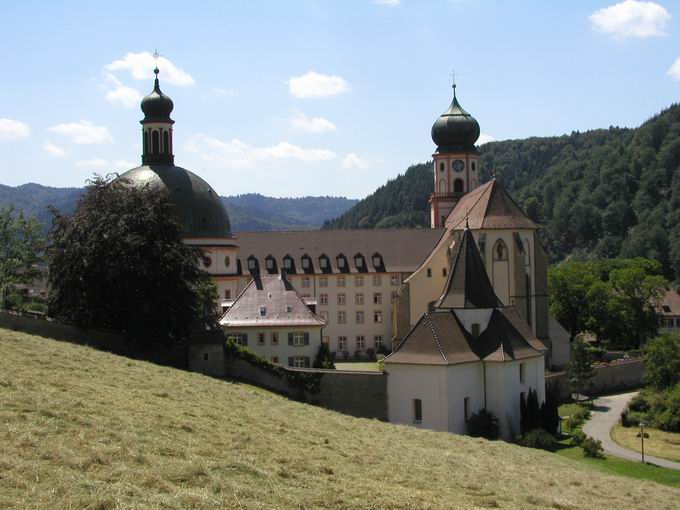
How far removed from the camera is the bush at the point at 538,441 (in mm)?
44938

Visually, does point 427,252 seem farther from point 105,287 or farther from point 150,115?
point 105,287

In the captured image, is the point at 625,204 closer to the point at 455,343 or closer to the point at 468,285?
the point at 468,285

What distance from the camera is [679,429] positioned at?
181ft

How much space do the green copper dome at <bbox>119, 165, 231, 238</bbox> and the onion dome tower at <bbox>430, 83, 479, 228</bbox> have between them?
24.3 metres

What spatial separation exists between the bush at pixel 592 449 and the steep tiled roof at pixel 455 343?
540 cm

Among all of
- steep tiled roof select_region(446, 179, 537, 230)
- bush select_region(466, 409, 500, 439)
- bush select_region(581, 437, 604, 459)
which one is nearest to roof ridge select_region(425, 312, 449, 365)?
bush select_region(466, 409, 500, 439)

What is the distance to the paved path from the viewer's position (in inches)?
1786

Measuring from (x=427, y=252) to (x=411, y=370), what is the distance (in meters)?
32.9

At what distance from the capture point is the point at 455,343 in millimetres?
47719

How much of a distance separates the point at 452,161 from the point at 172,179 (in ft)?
93.4

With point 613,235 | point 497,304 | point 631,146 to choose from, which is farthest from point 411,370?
point 631,146

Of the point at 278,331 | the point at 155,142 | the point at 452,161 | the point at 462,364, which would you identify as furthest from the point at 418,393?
the point at 452,161

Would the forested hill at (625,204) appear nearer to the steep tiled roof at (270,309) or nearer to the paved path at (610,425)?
the paved path at (610,425)

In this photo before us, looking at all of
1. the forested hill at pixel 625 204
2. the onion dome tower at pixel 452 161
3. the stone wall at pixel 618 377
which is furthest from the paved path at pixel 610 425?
the forested hill at pixel 625 204
